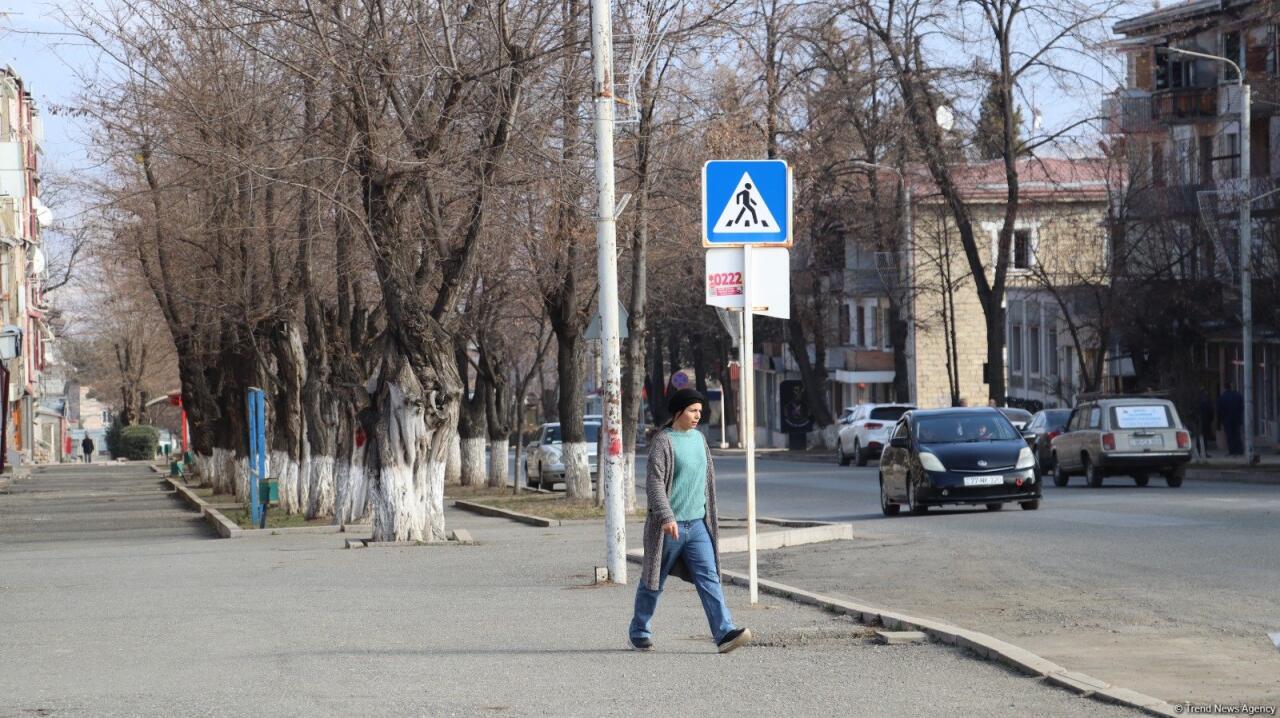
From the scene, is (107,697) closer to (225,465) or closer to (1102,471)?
(1102,471)

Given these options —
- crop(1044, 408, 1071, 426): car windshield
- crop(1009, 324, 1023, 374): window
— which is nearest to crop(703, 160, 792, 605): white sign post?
crop(1044, 408, 1071, 426): car windshield

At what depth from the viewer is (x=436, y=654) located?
11.2 m

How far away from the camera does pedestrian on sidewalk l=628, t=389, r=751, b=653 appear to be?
11.0 m

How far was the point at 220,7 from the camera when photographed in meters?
21.4

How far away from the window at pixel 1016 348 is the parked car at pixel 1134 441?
1683 inches

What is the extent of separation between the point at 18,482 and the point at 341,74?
4368 centimetres

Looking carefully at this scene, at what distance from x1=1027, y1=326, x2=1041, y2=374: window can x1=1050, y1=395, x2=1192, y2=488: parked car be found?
40771 millimetres

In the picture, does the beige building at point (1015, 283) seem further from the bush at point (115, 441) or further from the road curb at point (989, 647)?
the bush at point (115, 441)

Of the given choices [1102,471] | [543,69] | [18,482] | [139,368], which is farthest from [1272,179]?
[139,368]

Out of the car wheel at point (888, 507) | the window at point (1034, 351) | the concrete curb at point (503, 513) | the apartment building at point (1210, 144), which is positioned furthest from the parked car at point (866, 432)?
the car wheel at point (888, 507)

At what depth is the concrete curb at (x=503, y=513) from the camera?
26198mm

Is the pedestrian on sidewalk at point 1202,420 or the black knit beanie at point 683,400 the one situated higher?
the black knit beanie at point 683,400

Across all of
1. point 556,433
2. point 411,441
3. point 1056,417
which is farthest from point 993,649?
point 556,433

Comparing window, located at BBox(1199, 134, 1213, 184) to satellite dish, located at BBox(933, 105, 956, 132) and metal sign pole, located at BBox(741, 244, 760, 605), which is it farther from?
metal sign pole, located at BBox(741, 244, 760, 605)
